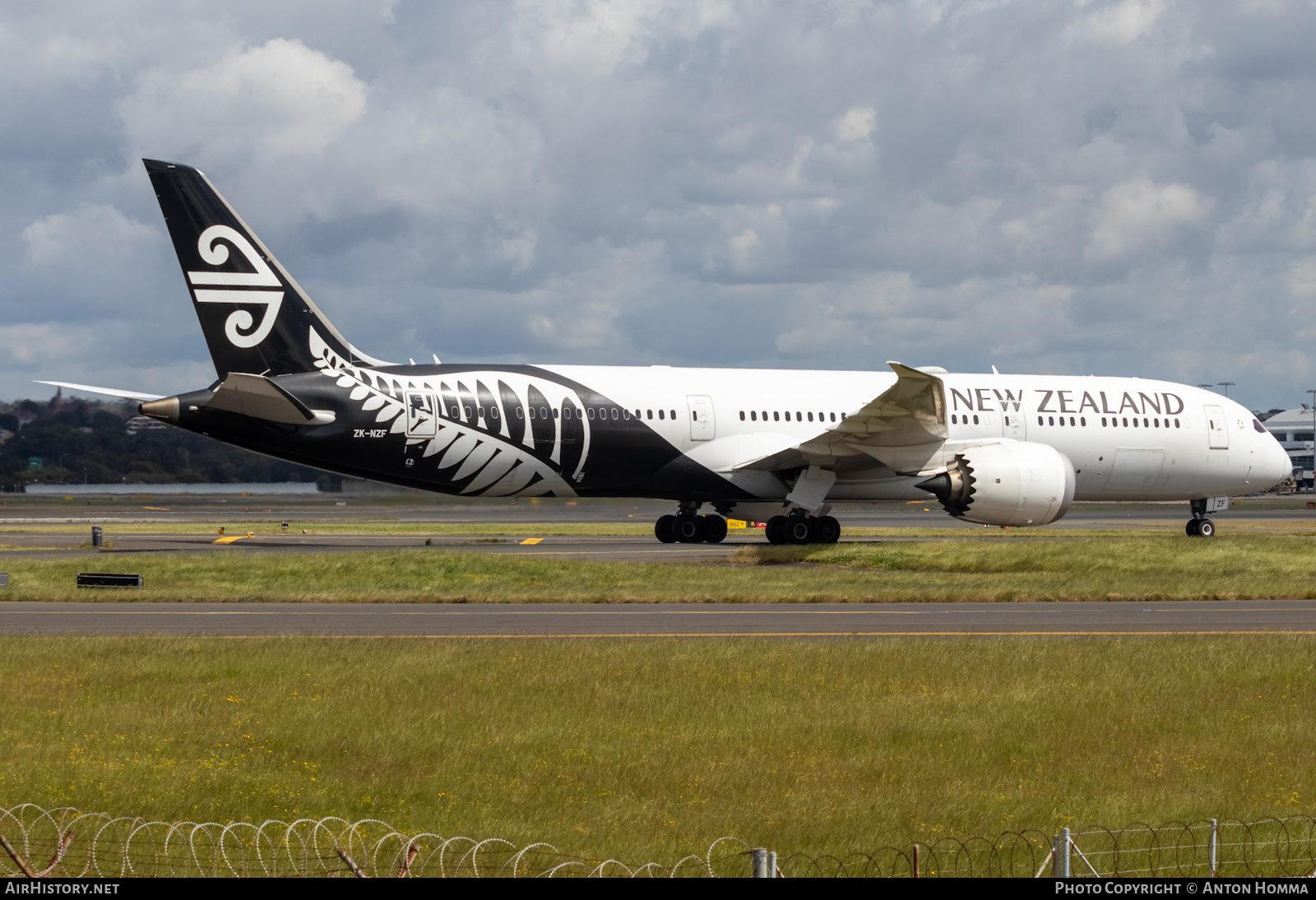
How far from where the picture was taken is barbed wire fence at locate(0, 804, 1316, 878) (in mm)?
7551

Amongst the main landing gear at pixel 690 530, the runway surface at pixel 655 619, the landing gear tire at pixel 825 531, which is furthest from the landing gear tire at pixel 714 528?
the runway surface at pixel 655 619

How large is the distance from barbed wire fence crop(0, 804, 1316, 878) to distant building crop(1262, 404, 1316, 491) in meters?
170

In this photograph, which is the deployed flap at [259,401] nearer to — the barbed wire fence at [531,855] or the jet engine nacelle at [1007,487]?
the jet engine nacelle at [1007,487]

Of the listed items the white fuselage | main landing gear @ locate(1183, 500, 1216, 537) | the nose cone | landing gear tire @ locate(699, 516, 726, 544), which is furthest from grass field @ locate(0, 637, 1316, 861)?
the nose cone

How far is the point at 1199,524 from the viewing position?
39375 mm

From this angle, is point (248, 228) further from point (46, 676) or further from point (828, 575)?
point (46, 676)

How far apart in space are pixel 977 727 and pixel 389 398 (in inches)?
841

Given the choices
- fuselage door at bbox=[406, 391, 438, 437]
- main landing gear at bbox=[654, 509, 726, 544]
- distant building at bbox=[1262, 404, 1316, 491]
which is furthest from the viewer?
distant building at bbox=[1262, 404, 1316, 491]

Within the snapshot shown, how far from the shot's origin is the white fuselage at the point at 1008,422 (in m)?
33.7

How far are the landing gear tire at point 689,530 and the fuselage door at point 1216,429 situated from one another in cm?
1559

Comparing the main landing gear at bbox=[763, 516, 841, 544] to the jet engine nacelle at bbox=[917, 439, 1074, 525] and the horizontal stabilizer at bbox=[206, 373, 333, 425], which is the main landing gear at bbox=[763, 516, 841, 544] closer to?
the jet engine nacelle at bbox=[917, 439, 1074, 525]

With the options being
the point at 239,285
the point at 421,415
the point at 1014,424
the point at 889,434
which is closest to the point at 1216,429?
the point at 1014,424
